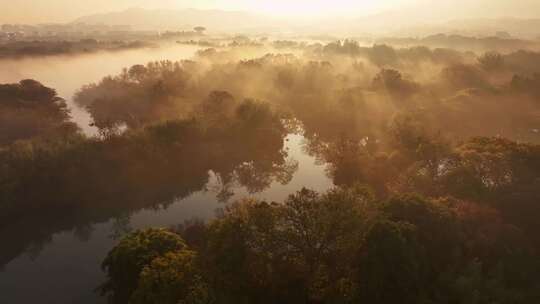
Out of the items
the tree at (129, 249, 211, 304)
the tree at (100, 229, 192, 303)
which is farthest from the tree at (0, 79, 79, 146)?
the tree at (129, 249, 211, 304)

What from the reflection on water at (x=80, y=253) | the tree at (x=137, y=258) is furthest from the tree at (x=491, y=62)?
the tree at (x=137, y=258)

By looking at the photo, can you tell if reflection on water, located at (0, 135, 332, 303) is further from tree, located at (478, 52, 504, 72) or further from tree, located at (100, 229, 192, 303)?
tree, located at (478, 52, 504, 72)

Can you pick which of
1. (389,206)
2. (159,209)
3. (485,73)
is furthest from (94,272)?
(485,73)

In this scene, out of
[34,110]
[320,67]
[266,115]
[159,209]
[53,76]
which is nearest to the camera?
[159,209]

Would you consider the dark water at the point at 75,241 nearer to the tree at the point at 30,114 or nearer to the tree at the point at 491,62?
the tree at the point at 30,114

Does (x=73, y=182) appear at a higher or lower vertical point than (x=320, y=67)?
lower

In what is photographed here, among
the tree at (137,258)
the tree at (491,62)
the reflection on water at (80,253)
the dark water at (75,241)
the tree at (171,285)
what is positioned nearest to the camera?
the tree at (171,285)

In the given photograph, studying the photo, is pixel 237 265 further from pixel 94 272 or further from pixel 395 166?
pixel 395 166

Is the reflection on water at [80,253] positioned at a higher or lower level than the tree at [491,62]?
lower
